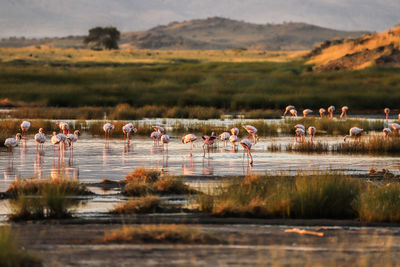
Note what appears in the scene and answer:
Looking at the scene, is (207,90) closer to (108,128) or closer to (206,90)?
(206,90)

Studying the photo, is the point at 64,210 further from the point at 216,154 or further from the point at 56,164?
the point at 216,154

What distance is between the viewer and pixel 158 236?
32.7ft

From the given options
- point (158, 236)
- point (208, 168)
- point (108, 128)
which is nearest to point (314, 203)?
point (158, 236)

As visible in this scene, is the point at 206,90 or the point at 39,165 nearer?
the point at 39,165

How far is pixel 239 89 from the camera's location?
5638 cm

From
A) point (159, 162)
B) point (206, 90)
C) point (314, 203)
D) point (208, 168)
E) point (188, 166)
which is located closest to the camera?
point (314, 203)

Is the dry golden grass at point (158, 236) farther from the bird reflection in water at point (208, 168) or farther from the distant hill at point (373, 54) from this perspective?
the distant hill at point (373, 54)

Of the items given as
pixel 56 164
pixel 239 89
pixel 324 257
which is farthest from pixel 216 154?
pixel 239 89

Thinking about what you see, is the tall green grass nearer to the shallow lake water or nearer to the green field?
the green field

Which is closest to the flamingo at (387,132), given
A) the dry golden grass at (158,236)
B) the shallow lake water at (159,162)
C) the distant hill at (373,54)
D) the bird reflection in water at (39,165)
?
the shallow lake water at (159,162)

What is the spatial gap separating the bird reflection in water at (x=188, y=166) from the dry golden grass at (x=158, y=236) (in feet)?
28.9

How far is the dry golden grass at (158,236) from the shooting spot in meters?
9.98

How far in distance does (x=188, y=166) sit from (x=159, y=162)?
1375mm

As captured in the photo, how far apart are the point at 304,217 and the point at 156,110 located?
33464 millimetres
